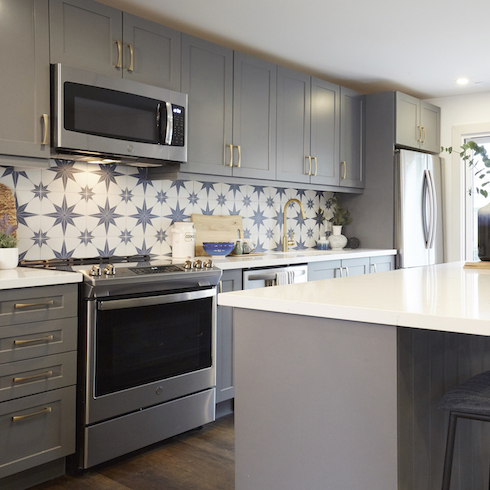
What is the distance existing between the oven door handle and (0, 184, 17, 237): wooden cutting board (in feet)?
2.26

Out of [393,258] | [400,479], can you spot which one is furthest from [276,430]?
[393,258]

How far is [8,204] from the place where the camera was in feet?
8.64

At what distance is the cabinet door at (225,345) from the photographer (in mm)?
3043

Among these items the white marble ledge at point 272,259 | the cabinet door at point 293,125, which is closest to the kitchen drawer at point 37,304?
the white marble ledge at point 272,259

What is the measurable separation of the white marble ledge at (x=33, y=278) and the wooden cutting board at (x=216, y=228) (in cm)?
134

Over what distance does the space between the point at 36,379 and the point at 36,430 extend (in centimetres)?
21

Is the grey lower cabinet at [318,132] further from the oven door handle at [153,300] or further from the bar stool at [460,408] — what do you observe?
the bar stool at [460,408]

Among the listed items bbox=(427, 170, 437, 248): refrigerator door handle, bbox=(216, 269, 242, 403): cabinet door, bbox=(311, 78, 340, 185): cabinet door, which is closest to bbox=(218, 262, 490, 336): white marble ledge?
bbox=(216, 269, 242, 403): cabinet door

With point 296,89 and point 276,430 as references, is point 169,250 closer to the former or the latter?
point 296,89

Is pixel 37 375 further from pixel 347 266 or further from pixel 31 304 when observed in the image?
pixel 347 266

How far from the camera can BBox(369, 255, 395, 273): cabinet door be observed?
4.29 m

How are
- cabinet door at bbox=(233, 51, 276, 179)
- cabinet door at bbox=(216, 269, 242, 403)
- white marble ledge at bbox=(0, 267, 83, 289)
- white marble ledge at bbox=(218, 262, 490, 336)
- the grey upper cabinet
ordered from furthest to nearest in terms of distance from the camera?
1. the grey upper cabinet
2. cabinet door at bbox=(233, 51, 276, 179)
3. cabinet door at bbox=(216, 269, 242, 403)
4. white marble ledge at bbox=(0, 267, 83, 289)
5. white marble ledge at bbox=(218, 262, 490, 336)

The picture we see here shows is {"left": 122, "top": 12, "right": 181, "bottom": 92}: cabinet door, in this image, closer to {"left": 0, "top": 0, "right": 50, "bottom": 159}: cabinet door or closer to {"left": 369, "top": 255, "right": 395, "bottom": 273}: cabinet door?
{"left": 0, "top": 0, "right": 50, "bottom": 159}: cabinet door

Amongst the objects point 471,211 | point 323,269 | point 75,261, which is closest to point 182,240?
point 75,261
